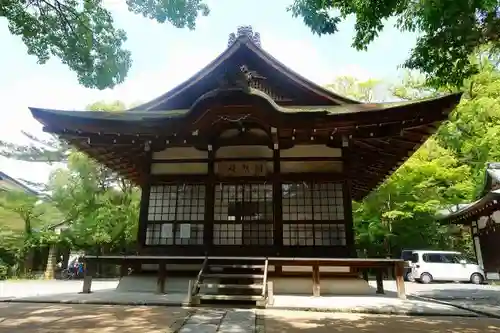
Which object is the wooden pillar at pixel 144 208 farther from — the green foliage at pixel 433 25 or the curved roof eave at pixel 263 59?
the green foliage at pixel 433 25

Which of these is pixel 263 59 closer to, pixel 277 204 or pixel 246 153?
pixel 246 153

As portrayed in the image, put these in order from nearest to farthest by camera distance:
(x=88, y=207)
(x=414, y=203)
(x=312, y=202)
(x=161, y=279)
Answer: (x=161, y=279) → (x=312, y=202) → (x=414, y=203) → (x=88, y=207)

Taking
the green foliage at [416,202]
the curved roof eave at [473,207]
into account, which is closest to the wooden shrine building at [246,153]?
the curved roof eave at [473,207]

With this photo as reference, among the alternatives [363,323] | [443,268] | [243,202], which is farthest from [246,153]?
[443,268]

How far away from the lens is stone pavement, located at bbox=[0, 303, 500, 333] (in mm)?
4691

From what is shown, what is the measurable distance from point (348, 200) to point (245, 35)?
5.49 metres

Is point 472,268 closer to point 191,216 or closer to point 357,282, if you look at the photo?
point 357,282

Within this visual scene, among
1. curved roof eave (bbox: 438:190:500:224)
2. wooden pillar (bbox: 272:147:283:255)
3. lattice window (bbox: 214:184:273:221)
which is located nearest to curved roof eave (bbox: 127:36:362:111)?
wooden pillar (bbox: 272:147:283:255)

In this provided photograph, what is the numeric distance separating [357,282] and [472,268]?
13.8 metres

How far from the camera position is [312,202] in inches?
373

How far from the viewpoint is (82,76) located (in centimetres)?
718

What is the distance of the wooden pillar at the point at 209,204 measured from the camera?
30.4ft

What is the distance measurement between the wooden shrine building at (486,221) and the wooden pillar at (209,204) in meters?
12.9

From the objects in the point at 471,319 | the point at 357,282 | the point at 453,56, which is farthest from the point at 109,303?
the point at 453,56
